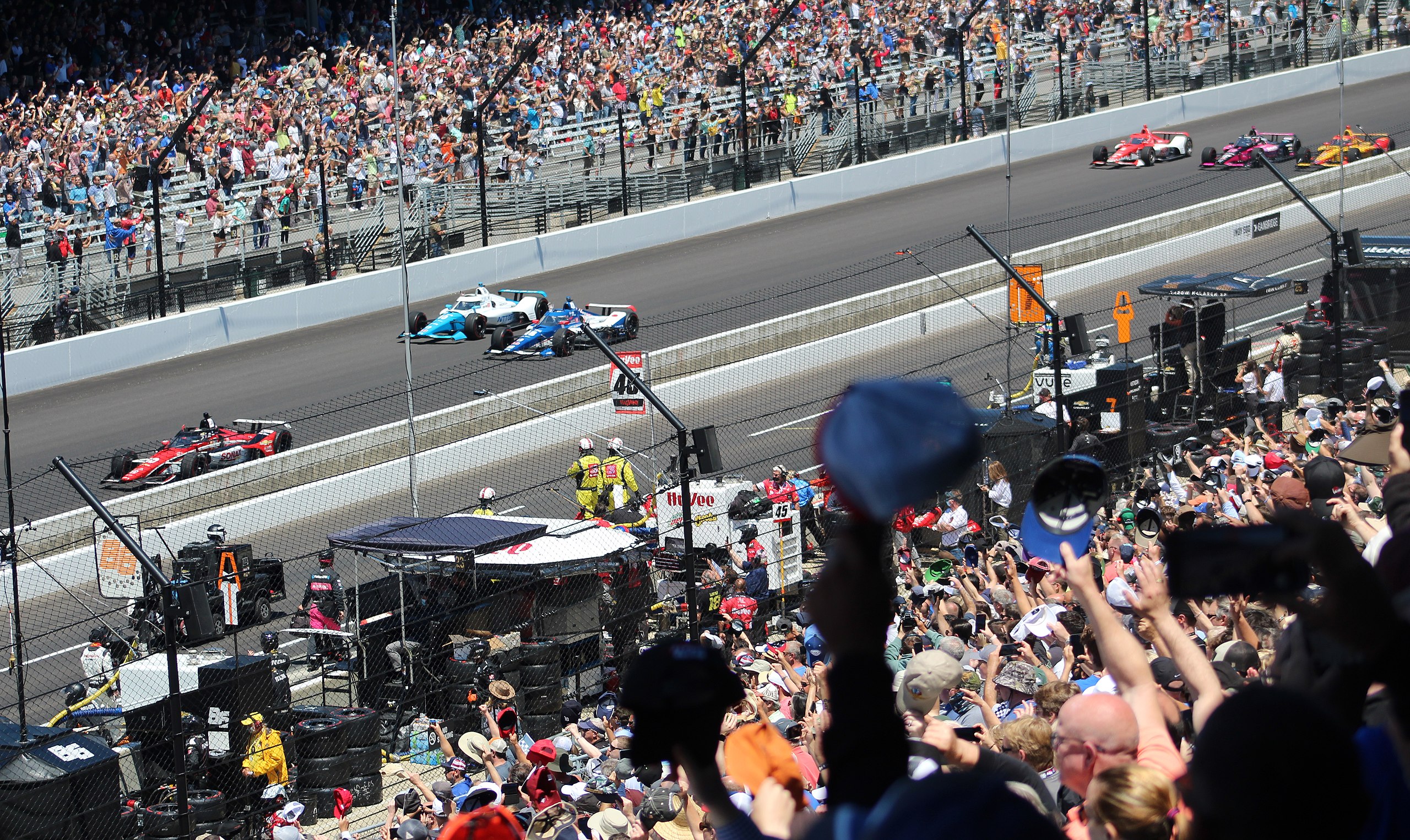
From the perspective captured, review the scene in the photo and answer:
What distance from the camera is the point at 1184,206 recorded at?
28812 mm

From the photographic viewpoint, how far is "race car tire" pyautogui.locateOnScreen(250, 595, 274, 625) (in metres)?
13.6

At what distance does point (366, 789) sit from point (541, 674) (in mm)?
1640

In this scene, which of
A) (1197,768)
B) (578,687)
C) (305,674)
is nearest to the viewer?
(1197,768)

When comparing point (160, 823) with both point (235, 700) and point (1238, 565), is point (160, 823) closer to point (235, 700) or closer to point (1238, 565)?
point (235, 700)

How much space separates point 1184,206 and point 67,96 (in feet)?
66.8

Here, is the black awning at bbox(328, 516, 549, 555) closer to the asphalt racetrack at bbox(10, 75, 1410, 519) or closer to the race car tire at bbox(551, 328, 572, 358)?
the asphalt racetrack at bbox(10, 75, 1410, 519)

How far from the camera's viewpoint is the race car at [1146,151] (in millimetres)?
33344

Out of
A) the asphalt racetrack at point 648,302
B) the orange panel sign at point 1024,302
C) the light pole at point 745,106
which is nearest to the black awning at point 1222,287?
the orange panel sign at point 1024,302

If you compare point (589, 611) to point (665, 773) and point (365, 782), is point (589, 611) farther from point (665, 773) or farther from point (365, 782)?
point (665, 773)

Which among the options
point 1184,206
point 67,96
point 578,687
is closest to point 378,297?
point 67,96

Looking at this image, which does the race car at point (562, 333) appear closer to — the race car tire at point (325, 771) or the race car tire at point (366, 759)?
the race car tire at point (366, 759)

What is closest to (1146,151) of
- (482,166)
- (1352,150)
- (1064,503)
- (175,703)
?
(1352,150)

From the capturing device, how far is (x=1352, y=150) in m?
30.1

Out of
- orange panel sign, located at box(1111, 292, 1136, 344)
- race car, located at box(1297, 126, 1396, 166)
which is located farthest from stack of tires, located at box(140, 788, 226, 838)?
race car, located at box(1297, 126, 1396, 166)
